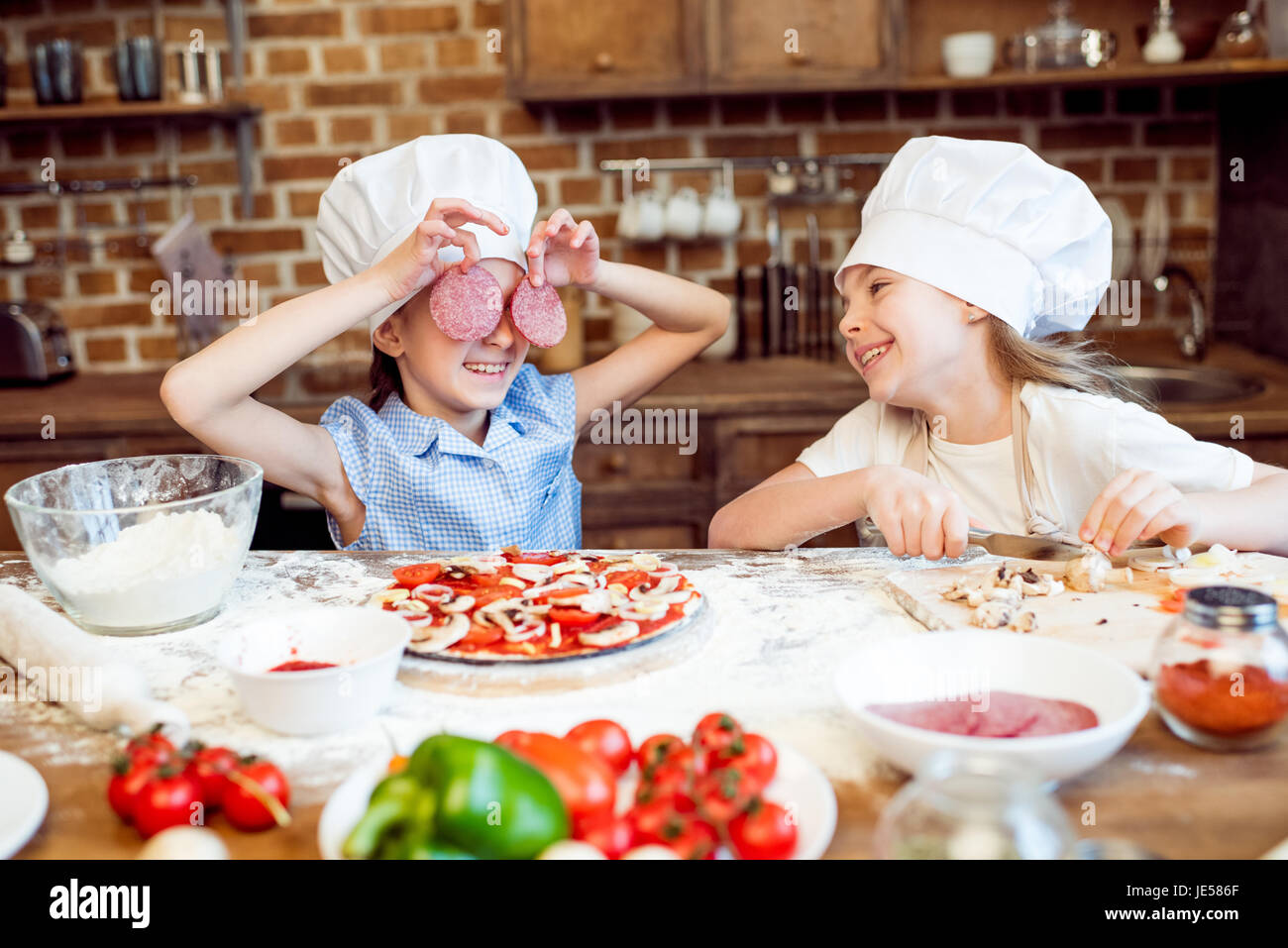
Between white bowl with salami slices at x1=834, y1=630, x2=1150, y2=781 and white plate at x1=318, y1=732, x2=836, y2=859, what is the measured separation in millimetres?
54

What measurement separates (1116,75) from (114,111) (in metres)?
2.27

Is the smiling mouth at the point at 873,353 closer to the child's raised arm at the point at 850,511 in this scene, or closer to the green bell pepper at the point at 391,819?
the child's raised arm at the point at 850,511

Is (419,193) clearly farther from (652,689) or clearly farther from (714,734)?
(714,734)

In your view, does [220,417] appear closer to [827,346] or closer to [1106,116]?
[827,346]

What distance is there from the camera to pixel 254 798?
0.73 m

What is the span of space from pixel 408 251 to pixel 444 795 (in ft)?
3.04

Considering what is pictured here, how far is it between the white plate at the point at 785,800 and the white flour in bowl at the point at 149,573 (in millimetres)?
396

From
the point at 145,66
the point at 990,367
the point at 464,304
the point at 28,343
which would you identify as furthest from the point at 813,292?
the point at 28,343

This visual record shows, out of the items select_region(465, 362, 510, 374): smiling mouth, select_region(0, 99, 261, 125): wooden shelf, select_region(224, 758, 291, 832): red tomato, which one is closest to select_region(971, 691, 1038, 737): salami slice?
select_region(224, 758, 291, 832): red tomato

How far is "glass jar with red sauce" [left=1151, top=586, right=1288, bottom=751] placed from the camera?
0.77 m

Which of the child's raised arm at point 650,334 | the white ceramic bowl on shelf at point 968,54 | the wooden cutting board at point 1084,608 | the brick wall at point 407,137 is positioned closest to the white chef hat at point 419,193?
the child's raised arm at point 650,334

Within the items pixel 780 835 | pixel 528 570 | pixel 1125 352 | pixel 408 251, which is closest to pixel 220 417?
pixel 408 251

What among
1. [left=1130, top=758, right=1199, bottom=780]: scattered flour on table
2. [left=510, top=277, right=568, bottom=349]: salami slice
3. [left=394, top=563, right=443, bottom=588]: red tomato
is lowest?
[left=1130, top=758, right=1199, bottom=780]: scattered flour on table

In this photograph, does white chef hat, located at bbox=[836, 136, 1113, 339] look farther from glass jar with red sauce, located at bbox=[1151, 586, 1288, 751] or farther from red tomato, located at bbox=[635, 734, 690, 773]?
red tomato, located at bbox=[635, 734, 690, 773]
